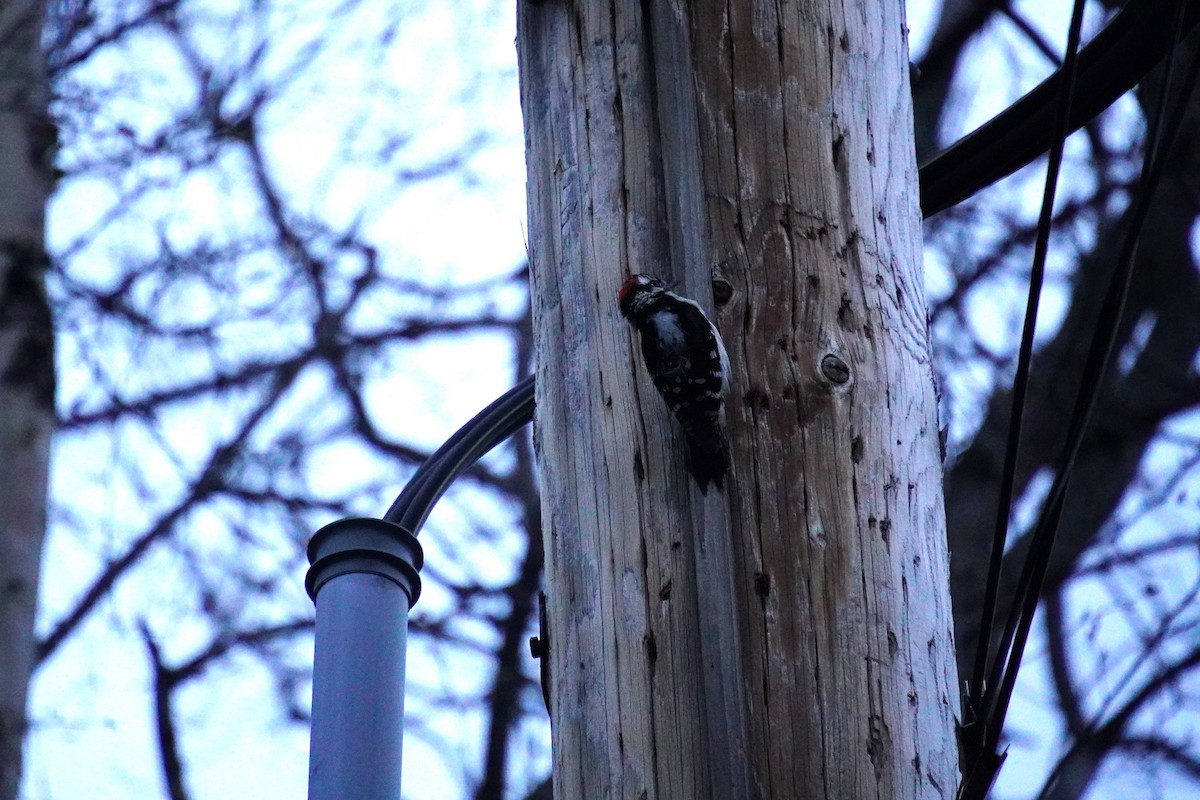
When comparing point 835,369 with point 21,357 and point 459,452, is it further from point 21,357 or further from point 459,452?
point 21,357

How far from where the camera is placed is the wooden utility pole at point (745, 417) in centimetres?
175

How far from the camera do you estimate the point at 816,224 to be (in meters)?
2.02

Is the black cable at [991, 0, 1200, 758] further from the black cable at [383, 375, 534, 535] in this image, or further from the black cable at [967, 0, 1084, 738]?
the black cable at [383, 375, 534, 535]

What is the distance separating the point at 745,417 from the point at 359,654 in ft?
2.87

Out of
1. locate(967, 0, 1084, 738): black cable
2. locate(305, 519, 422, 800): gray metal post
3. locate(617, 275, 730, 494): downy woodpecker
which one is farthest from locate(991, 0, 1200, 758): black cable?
locate(305, 519, 422, 800): gray metal post

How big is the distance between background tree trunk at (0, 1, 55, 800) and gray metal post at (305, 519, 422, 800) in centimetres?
316

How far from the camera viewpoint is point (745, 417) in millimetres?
1899

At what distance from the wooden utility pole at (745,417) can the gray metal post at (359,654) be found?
1.50 ft

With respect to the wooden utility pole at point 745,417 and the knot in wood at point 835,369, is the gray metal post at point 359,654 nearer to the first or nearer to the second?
the wooden utility pole at point 745,417

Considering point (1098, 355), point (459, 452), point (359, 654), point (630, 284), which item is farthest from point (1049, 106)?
point (359, 654)

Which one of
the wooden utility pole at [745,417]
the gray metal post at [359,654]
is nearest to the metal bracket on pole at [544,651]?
the wooden utility pole at [745,417]

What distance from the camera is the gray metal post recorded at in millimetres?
2244

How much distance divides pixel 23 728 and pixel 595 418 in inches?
164

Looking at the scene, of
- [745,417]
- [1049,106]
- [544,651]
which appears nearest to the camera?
Answer: [745,417]
